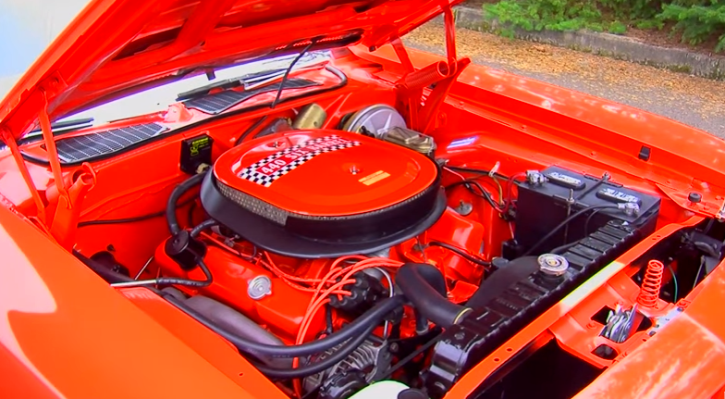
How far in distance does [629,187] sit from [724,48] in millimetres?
4888

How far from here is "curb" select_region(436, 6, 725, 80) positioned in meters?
6.19

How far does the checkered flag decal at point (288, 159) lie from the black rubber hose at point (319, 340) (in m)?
0.40

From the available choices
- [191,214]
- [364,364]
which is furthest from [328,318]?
[191,214]

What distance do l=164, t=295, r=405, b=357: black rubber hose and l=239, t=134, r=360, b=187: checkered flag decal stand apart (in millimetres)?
399

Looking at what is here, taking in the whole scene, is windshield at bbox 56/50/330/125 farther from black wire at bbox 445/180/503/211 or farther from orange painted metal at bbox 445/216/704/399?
orange painted metal at bbox 445/216/704/399

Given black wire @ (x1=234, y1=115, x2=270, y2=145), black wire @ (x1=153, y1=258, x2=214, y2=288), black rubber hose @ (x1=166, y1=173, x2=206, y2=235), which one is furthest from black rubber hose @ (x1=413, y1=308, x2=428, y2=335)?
black wire @ (x1=234, y1=115, x2=270, y2=145)

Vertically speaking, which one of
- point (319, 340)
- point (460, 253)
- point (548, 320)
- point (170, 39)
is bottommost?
point (460, 253)

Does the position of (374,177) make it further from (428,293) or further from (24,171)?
(24,171)

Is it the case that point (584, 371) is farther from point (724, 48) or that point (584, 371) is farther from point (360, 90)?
point (724, 48)

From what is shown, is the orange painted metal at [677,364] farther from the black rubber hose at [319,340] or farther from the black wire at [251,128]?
the black wire at [251,128]

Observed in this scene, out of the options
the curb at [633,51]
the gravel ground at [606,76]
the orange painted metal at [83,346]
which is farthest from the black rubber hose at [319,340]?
the curb at [633,51]

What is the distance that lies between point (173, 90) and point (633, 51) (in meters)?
5.49

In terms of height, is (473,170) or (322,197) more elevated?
(322,197)

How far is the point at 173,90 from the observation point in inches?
89.1
